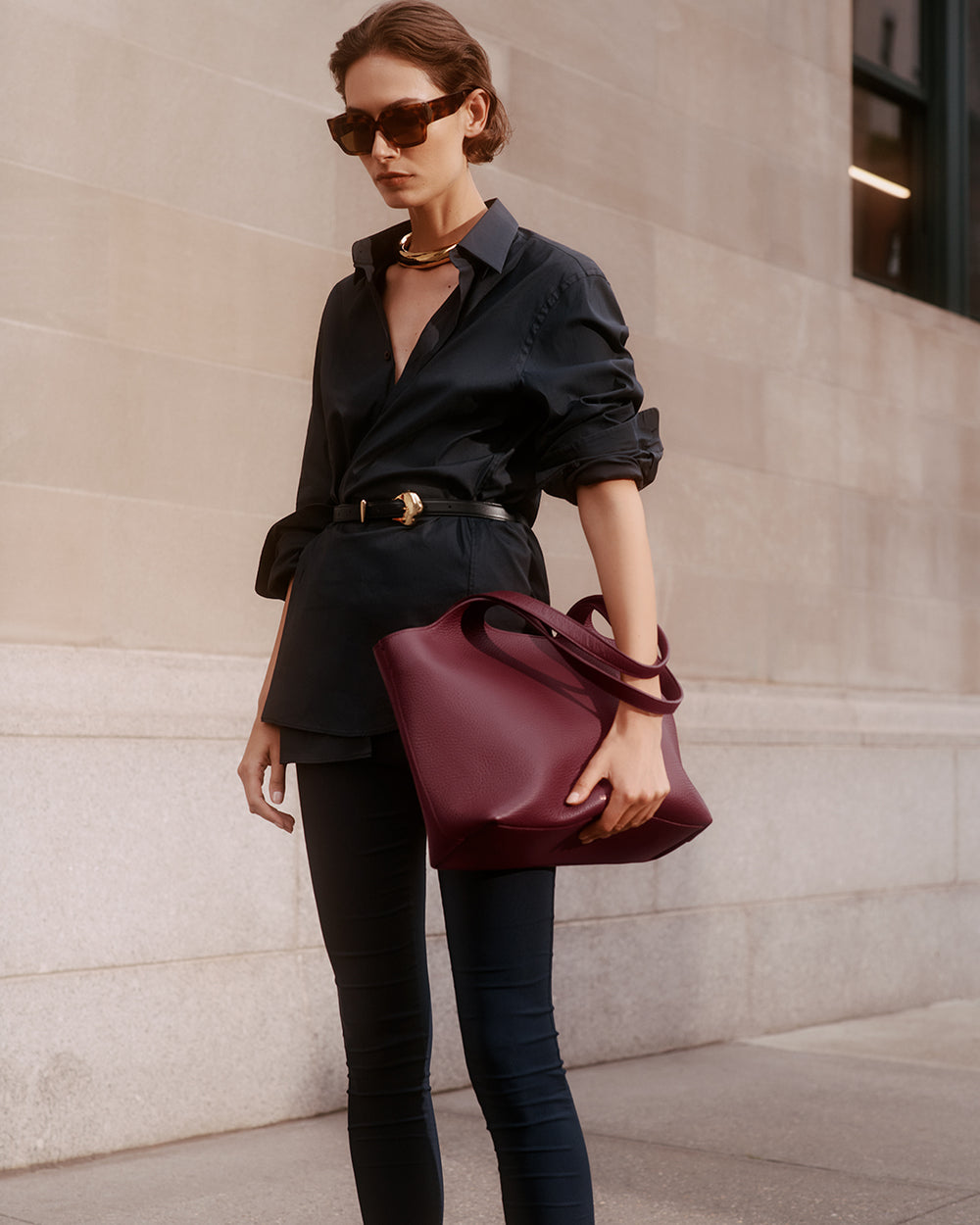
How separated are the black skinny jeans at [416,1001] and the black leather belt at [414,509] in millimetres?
348

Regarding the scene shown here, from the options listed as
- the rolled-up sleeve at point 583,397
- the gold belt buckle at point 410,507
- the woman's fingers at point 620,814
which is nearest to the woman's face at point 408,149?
the rolled-up sleeve at point 583,397

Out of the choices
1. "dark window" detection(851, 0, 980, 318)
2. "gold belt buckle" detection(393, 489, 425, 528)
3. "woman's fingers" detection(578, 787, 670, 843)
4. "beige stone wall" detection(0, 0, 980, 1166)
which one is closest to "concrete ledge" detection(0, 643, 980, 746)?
"beige stone wall" detection(0, 0, 980, 1166)

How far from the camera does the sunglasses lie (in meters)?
2.21

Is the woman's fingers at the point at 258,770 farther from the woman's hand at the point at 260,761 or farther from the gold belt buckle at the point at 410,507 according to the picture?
the gold belt buckle at the point at 410,507

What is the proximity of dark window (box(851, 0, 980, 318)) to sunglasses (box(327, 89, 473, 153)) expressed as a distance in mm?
5442

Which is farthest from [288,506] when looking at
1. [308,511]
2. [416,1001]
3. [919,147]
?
[919,147]

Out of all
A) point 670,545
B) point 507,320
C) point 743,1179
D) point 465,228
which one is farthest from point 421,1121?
point 670,545

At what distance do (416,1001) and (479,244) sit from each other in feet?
3.66

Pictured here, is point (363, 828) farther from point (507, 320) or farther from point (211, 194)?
point (211, 194)

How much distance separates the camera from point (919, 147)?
7797 millimetres

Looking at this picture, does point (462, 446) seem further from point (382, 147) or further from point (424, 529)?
point (382, 147)

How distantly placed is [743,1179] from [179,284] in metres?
2.84

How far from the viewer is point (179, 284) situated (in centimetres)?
442

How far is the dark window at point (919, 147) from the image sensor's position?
7406 millimetres
